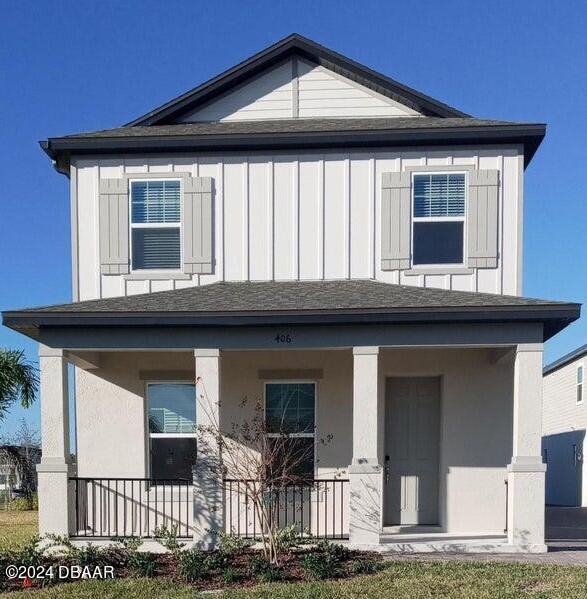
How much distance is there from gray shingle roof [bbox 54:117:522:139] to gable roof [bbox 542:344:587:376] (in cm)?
911

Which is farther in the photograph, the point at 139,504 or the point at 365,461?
the point at 139,504

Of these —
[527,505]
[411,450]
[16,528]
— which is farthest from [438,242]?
[16,528]

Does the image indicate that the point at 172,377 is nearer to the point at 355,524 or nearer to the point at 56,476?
the point at 56,476

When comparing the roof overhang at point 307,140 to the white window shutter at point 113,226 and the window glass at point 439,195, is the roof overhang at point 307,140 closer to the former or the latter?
the window glass at point 439,195

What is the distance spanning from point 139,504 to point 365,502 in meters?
3.47

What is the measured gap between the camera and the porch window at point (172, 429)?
8.93m

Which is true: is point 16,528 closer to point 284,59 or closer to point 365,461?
point 365,461

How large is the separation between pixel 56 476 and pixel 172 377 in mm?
2135

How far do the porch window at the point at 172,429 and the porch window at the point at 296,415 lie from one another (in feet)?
3.94

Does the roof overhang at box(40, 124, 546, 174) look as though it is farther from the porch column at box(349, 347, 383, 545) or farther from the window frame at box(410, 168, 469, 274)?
the porch column at box(349, 347, 383, 545)

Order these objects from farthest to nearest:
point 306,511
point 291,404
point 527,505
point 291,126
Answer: point 291,126 < point 291,404 < point 306,511 < point 527,505

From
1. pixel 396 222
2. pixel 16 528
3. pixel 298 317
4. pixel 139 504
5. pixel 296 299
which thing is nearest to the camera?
pixel 298 317

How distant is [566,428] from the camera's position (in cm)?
1808

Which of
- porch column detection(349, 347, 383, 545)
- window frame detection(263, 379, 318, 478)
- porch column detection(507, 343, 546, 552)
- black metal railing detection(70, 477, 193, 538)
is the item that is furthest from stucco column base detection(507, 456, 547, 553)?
black metal railing detection(70, 477, 193, 538)
